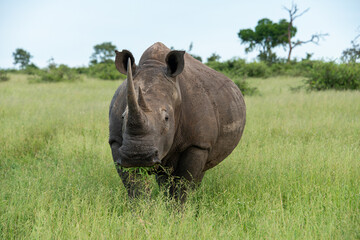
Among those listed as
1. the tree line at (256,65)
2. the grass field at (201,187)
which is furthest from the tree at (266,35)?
the grass field at (201,187)

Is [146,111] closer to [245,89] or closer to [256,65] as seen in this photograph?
[245,89]

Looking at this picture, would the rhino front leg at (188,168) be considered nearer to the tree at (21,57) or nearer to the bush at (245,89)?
the bush at (245,89)

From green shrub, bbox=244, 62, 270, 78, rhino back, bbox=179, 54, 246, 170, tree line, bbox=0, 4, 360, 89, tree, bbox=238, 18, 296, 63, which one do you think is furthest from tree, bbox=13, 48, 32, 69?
rhino back, bbox=179, 54, 246, 170

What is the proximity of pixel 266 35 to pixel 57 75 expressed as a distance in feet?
88.1

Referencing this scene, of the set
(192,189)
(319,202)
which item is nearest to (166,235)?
(192,189)

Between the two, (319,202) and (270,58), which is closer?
(319,202)

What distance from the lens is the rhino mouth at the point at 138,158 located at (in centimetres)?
248

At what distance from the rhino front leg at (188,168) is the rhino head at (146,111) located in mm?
376

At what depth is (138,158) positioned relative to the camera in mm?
2482

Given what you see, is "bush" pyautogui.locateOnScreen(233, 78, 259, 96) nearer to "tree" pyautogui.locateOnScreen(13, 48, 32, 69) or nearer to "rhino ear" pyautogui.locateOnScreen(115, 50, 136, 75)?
"rhino ear" pyautogui.locateOnScreen(115, 50, 136, 75)

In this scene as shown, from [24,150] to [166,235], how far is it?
13.4 ft

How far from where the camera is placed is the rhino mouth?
8.14 feet

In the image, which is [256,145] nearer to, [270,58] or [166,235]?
[166,235]

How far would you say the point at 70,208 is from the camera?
3227 mm
